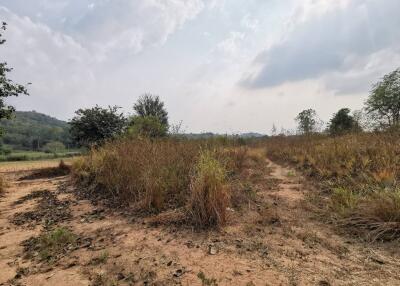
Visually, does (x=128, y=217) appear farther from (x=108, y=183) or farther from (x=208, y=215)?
(x=108, y=183)

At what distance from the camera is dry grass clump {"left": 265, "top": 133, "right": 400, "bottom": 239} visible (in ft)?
10.9

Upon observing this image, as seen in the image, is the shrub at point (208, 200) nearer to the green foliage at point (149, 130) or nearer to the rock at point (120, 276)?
the rock at point (120, 276)

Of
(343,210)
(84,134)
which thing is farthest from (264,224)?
(84,134)

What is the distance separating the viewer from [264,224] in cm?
363

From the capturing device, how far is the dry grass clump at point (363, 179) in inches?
131

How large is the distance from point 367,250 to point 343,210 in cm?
88

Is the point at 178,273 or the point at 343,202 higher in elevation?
the point at 343,202

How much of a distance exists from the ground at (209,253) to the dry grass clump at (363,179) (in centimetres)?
31

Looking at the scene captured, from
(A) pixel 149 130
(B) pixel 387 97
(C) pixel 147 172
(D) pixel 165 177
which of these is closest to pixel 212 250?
(D) pixel 165 177

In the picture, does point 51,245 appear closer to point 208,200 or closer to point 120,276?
point 120,276

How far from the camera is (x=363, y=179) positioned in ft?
16.8

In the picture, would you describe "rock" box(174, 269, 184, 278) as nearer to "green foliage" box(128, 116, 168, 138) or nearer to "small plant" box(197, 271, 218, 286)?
"small plant" box(197, 271, 218, 286)

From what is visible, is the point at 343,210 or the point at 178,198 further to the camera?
the point at 178,198

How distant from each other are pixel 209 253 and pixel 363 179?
352 cm
